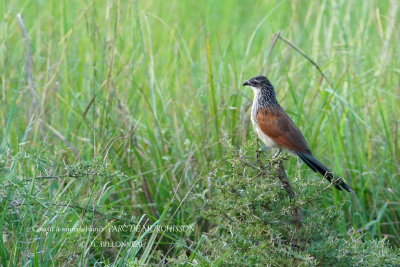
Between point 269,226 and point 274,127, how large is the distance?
1.25 m

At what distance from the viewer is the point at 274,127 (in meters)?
3.80

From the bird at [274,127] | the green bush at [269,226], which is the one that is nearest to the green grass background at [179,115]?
the bird at [274,127]

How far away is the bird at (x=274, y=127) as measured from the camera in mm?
3604

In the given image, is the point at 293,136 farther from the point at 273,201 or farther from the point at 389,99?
the point at 389,99

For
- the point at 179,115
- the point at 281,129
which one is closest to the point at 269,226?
the point at 281,129

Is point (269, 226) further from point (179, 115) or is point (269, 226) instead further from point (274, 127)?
point (179, 115)

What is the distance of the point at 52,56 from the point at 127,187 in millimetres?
1797

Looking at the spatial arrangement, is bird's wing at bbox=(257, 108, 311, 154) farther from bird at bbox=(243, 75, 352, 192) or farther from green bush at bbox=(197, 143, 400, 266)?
green bush at bbox=(197, 143, 400, 266)

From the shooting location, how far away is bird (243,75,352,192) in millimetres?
3604

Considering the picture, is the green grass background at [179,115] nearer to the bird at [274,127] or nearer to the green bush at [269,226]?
the bird at [274,127]

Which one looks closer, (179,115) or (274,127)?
(274,127)

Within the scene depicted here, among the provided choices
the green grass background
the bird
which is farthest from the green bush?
the bird

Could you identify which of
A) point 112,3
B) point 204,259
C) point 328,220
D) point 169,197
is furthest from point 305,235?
point 112,3

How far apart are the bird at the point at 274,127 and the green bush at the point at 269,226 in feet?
2.54
